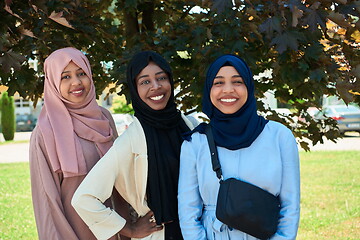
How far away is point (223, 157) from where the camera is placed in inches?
94.0

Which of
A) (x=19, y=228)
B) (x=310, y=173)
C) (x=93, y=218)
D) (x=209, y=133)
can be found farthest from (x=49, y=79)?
(x=310, y=173)

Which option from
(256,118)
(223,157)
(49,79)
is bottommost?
(223,157)

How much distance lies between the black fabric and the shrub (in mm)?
22153

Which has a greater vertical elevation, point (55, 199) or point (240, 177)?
point (240, 177)

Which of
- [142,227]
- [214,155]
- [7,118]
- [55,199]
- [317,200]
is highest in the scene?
[214,155]

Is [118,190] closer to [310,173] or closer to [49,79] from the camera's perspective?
[49,79]

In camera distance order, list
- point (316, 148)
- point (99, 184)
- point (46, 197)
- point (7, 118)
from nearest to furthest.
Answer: point (99, 184), point (46, 197), point (316, 148), point (7, 118)

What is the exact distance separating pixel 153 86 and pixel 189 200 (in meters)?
0.63

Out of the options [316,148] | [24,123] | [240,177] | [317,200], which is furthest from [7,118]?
[240,177]

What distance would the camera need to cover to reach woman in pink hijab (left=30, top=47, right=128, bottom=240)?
109 inches

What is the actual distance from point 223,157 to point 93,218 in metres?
0.75

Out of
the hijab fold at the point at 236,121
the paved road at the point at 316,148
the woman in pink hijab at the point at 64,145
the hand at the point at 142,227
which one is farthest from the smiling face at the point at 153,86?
the paved road at the point at 316,148

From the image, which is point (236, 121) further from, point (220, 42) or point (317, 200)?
point (317, 200)

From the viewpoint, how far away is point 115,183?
8.73 feet
